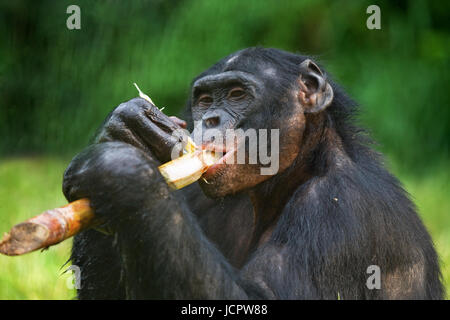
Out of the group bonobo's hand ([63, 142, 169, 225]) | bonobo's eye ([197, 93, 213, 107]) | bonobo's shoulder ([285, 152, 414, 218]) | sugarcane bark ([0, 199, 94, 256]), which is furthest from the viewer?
bonobo's eye ([197, 93, 213, 107])

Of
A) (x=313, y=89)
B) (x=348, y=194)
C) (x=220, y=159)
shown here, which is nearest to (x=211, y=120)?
(x=220, y=159)

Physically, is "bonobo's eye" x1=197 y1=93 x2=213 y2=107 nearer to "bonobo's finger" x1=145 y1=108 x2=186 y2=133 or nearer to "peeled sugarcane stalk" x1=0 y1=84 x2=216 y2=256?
"bonobo's finger" x1=145 y1=108 x2=186 y2=133

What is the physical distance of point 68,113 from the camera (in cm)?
1110

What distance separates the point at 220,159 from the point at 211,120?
0.33m

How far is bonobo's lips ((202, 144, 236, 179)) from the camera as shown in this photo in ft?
15.0

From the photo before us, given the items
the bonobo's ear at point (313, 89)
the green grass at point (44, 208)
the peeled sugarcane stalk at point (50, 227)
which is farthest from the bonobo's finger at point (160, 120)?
the green grass at point (44, 208)

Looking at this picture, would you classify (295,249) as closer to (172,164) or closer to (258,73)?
(172,164)

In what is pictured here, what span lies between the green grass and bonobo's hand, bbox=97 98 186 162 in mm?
1398

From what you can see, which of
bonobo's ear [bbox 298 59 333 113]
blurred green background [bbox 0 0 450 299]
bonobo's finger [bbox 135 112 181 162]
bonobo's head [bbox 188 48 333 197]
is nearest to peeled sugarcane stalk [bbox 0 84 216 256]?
bonobo's finger [bbox 135 112 181 162]

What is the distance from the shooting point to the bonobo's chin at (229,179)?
4617 millimetres

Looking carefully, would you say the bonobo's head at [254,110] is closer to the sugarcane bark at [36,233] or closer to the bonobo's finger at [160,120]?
the bonobo's finger at [160,120]

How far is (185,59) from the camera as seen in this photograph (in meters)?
11.7

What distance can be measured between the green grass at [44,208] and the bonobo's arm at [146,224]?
5.96ft
